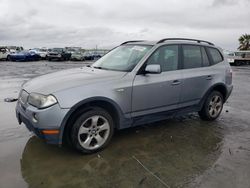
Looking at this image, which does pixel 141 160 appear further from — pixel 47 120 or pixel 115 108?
pixel 47 120

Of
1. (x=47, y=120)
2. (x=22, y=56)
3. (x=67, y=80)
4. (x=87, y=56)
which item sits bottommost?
(x=47, y=120)

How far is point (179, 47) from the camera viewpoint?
4.71m

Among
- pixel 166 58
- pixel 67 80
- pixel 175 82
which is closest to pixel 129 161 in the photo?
pixel 67 80

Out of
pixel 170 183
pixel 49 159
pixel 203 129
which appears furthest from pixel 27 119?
pixel 203 129

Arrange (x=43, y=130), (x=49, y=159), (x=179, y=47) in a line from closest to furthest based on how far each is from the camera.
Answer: (x=43, y=130), (x=49, y=159), (x=179, y=47)

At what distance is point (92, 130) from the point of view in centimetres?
369

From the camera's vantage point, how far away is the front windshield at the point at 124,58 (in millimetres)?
4215

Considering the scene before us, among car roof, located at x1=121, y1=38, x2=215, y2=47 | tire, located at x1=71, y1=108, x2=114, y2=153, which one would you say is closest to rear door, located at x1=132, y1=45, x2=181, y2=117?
car roof, located at x1=121, y1=38, x2=215, y2=47

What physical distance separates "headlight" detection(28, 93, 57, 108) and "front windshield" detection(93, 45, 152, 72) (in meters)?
1.35

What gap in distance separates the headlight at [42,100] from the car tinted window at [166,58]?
1.79m

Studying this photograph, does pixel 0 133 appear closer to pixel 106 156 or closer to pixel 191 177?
pixel 106 156

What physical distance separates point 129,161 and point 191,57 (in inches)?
102

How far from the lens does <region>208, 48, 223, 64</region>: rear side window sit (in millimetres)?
5355

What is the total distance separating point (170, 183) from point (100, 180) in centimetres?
89
